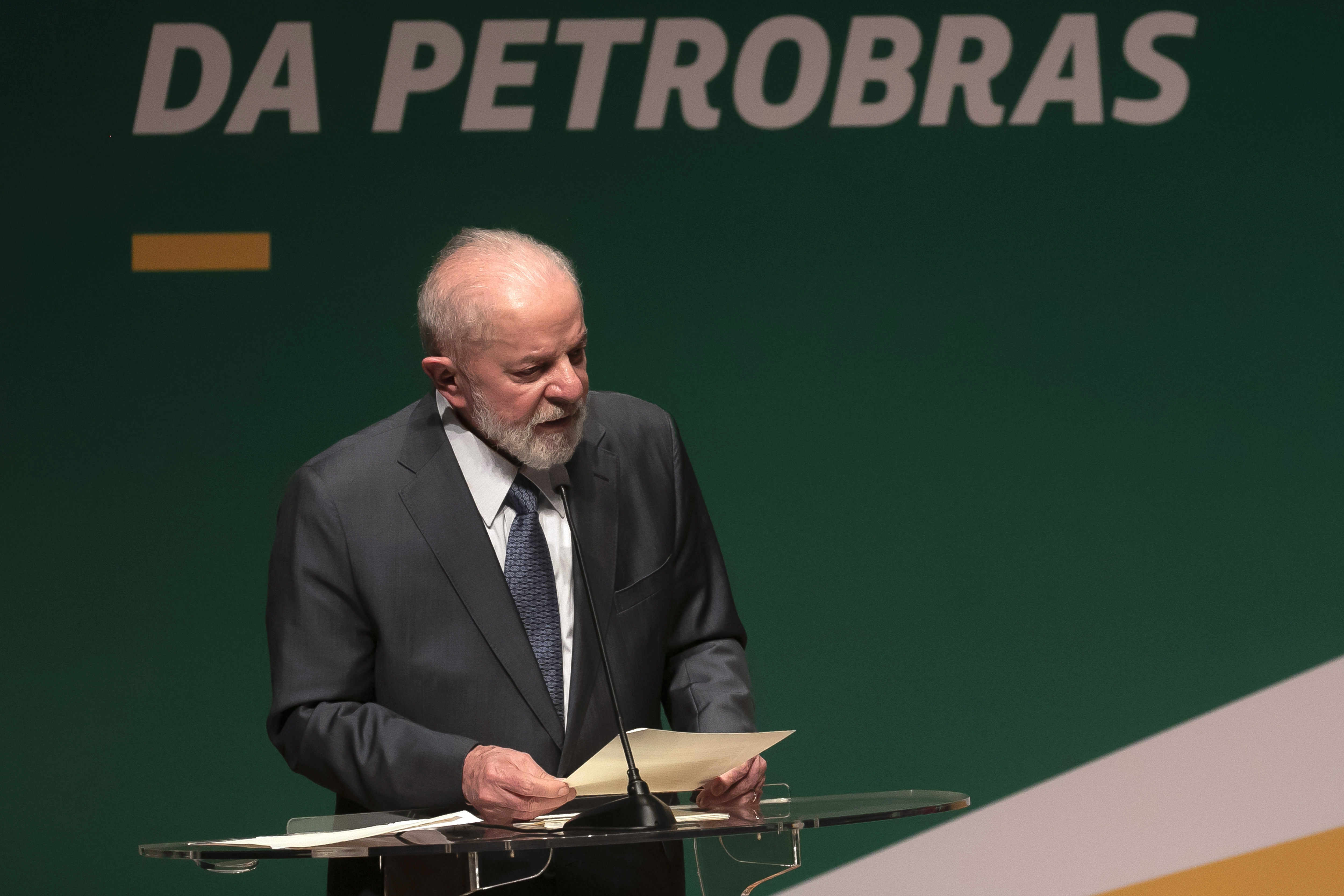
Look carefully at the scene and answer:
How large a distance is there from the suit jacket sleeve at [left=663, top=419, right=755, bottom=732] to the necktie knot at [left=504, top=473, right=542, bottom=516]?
23 cm

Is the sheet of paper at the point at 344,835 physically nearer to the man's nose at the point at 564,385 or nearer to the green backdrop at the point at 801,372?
the man's nose at the point at 564,385

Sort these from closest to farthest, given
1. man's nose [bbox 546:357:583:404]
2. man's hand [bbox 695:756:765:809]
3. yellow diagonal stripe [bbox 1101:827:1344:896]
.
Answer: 1. man's hand [bbox 695:756:765:809]
2. man's nose [bbox 546:357:583:404]
3. yellow diagonal stripe [bbox 1101:827:1344:896]

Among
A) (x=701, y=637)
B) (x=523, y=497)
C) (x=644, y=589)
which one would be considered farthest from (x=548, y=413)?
(x=701, y=637)

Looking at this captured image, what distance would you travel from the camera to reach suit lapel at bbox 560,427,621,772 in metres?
1.82

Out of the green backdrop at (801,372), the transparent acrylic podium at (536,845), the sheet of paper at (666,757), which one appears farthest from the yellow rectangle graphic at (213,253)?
the sheet of paper at (666,757)

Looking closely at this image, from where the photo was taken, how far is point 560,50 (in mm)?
3553

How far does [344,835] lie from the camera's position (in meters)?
1.44

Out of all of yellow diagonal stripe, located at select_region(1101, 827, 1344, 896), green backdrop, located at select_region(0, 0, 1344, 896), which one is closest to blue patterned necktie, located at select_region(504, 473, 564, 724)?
green backdrop, located at select_region(0, 0, 1344, 896)

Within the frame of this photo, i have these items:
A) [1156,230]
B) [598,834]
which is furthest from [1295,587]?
[598,834]

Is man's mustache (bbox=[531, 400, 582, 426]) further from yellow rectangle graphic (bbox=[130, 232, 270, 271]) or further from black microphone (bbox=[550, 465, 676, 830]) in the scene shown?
yellow rectangle graphic (bbox=[130, 232, 270, 271])

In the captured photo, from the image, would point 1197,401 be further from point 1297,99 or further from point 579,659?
point 579,659

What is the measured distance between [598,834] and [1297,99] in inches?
116

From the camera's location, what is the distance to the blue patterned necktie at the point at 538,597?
1.85 m

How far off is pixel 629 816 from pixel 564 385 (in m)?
0.58
